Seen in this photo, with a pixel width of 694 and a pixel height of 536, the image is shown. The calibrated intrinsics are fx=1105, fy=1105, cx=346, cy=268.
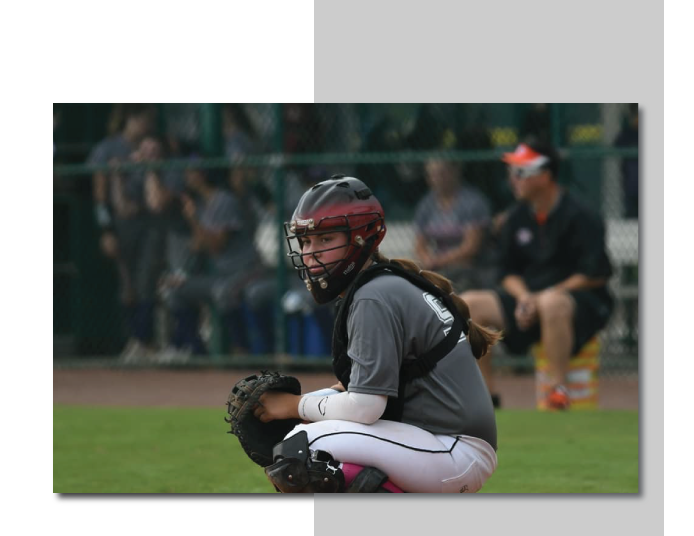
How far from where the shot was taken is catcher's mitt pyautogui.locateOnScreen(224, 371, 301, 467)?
432cm

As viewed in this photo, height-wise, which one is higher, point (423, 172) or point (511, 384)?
point (423, 172)

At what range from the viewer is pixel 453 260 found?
32.3 ft

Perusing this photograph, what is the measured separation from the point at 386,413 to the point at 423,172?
6468 mm

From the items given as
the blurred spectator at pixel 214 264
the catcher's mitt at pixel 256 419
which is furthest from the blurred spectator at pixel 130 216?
the catcher's mitt at pixel 256 419

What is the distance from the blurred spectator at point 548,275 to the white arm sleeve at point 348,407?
3602 millimetres

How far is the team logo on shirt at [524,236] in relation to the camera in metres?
8.21

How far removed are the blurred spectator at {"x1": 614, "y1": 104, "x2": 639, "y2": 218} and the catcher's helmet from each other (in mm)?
5731

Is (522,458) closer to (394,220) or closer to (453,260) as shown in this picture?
(453,260)

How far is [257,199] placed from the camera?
10648mm

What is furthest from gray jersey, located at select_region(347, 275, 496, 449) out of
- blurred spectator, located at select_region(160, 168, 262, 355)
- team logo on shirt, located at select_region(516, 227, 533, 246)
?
blurred spectator, located at select_region(160, 168, 262, 355)

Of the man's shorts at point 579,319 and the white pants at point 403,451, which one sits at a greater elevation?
the man's shorts at point 579,319

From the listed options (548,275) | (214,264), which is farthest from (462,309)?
(214,264)

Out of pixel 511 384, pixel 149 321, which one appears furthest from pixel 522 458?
pixel 149 321

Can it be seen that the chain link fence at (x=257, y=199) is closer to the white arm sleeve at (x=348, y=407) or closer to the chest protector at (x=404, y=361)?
the chest protector at (x=404, y=361)
